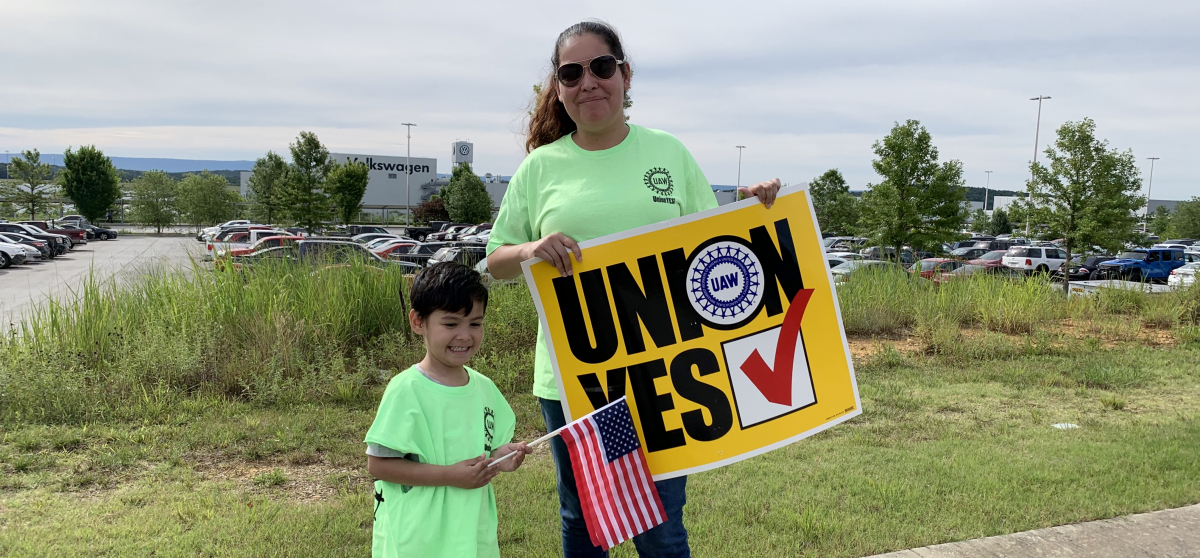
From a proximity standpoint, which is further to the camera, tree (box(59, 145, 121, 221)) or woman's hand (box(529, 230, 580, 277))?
tree (box(59, 145, 121, 221))

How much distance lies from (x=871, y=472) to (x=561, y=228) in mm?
3449

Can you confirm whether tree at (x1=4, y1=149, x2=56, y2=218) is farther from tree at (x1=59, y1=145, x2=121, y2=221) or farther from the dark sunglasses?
the dark sunglasses

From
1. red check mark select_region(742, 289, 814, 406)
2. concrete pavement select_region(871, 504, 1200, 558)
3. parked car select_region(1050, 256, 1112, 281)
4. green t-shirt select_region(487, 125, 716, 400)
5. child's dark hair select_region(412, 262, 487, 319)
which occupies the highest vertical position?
green t-shirt select_region(487, 125, 716, 400)

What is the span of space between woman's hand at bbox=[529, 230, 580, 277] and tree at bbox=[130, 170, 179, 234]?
7571 cm

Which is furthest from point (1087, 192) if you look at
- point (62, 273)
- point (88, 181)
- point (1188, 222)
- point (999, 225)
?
point (88, 181)

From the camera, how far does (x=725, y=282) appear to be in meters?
2.59

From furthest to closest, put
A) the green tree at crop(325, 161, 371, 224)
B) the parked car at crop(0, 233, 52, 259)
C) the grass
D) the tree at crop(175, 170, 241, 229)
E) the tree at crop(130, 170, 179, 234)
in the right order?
1. the tree at crop(175, 170, 241, 229)
2. the tree at crop(130, 170, 179, 234)
3. the green tree at crop(325, 161, 371, 224)
4. the parked car at crop(0, 233, 52, 259)
5. the grass

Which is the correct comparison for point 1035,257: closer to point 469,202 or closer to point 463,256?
point 463,256

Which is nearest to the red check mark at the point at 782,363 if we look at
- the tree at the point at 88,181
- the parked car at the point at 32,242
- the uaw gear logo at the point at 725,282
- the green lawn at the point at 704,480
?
the uaw gear logo at the point at 725,282

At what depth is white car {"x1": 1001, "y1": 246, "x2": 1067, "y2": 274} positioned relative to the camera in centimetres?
3275

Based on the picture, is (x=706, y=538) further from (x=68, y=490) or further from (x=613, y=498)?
(x=68, y=490)

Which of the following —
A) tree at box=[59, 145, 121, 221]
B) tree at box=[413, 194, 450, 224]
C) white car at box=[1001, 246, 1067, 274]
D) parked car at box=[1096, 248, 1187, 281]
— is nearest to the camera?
parked car at box=[1096, 248, 1187, 281]

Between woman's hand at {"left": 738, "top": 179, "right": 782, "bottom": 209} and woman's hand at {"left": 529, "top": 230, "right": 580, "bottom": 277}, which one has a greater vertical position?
woman's hand at {"left": 738, "top": 179, "right": 782, "bottom": 209}

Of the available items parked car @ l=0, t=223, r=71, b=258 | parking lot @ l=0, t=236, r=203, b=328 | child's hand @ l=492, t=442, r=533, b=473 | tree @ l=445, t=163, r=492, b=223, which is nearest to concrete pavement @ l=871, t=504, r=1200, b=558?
child's hand @ l=492, t=442, r=533, b=473
